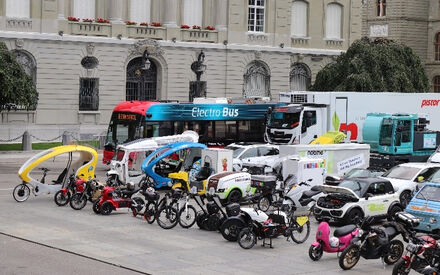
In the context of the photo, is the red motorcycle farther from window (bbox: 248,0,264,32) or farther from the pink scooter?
window (bbox: 248,0,264,32)

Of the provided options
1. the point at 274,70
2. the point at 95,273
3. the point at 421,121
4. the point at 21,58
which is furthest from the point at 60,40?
the point at 95,273

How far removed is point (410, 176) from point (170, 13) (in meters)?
31.3

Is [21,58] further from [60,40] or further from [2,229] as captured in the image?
[2,229]

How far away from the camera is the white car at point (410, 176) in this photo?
99.9ft

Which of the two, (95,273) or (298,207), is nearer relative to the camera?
(95,273)

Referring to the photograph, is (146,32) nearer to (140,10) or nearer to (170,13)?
(140,10)

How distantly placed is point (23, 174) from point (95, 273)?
11.2 metres

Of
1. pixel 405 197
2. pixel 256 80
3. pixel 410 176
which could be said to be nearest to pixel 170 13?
pixel 256 80

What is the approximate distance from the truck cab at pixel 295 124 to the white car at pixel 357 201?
14.9 metres

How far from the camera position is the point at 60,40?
5553 centimetres

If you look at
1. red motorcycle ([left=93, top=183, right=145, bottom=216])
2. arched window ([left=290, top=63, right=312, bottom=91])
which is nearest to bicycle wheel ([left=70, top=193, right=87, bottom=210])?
red motorcycle ([left=93, top=183, right=145, bottom=216])

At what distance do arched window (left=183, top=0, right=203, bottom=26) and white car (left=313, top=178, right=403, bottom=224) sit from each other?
34094 millimetres

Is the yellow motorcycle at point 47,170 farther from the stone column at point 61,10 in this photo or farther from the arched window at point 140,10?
the arched window at point 140,10

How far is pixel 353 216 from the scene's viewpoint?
88.8 feet
